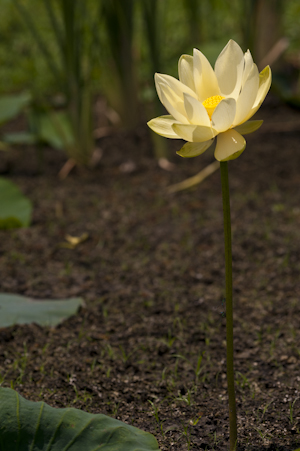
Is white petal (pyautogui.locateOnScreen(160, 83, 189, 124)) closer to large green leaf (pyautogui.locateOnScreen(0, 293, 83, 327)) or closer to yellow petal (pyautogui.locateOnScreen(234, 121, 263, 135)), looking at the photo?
yellow petal (pyautogui.locateOnScreen(234, 121, 263, 135))

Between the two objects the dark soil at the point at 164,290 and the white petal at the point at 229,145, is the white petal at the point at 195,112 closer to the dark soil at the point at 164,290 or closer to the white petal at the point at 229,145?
the white petal at the point at 229,145

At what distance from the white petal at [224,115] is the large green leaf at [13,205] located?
1.45 metres

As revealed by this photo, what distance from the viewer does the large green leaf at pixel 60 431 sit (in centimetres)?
86

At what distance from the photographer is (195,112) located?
0.79 meters

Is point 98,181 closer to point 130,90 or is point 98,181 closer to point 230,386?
point 130,90

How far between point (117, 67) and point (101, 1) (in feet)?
1.25

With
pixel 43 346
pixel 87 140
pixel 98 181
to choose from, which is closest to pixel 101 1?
pixel 87 140

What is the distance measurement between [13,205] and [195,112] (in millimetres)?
1574

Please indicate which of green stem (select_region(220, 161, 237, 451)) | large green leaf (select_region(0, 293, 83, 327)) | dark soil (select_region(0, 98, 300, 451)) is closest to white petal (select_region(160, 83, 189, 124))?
green stem (select_region(220, 161, 237, 451))

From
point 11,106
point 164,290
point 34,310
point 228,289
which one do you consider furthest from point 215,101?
point 11,106

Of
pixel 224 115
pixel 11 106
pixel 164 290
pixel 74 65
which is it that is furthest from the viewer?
pixel 11 106

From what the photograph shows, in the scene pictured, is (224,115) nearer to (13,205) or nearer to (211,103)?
(211,103)

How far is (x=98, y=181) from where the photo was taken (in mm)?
2674

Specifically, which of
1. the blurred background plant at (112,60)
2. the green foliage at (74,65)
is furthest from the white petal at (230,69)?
the green foliage at (74,65)
